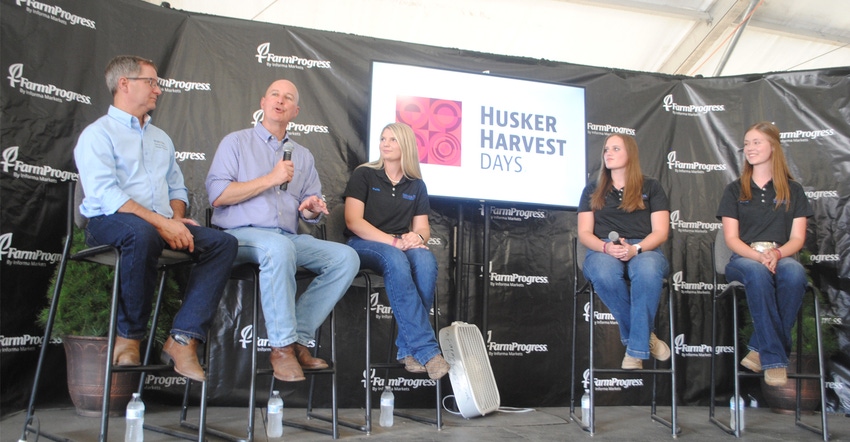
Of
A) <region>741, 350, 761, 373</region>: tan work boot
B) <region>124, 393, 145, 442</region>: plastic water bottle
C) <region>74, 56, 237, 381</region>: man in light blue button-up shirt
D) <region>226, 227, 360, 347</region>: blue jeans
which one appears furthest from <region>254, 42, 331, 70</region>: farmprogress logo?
<region>741, 350, 761, 373</region>: tan work boot

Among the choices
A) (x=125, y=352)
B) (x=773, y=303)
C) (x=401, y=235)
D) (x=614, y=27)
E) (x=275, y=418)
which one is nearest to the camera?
(x=125, y=352)

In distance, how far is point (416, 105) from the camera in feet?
12.4

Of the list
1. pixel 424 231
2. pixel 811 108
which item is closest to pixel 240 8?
pixel 424 231

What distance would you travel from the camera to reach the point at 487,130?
12.7 feet

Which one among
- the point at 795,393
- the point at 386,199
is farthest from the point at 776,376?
the point at 386,199

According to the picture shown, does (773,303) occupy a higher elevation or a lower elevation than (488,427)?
higher

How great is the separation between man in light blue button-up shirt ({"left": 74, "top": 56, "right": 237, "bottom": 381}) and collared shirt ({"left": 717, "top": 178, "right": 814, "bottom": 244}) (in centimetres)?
261

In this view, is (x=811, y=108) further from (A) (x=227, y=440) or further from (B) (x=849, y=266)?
(A) (x=227, y=440)

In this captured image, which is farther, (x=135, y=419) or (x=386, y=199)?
(x=386, y=199)

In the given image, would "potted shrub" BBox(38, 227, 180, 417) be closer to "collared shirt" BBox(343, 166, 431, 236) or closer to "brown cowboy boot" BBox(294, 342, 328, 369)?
"brown cowboy boot" BBox(294, 342, 328, 369)

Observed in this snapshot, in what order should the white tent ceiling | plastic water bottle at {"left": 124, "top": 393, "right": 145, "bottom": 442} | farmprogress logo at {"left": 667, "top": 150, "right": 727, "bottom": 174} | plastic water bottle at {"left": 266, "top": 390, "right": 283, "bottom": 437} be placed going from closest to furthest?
plastic water bottle at {"left": 124, "top": 393, "right": 145, "bottom": 442} → plastic water bottle at {"left": 266, "top": 390, "right": 283, "bottom": 437} → farmprogress logo at {"left": 667, "top": 150, "right": 727, "bottom": 174} → the white tent ceiling

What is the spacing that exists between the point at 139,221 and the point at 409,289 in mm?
1169

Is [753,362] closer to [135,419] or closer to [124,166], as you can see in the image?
[135,419]

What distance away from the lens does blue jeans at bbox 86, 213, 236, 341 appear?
2.31 meters
